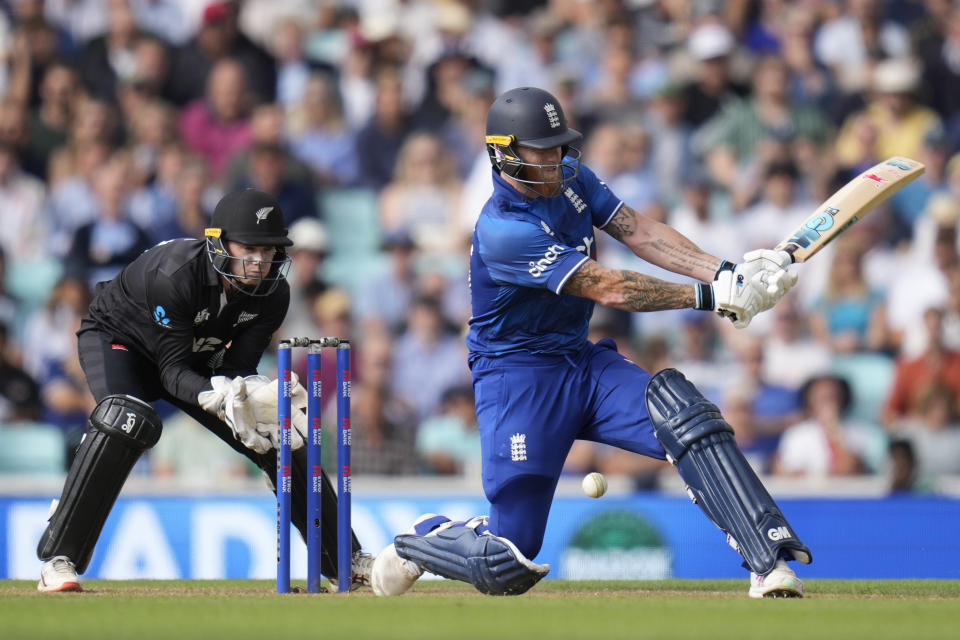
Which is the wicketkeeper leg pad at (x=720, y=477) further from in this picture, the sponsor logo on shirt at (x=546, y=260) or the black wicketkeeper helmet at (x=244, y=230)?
the black wicketkeeper helmet at (x=244, y=230)

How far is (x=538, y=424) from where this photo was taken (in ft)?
18.9

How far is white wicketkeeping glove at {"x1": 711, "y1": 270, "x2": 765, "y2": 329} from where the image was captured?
Answer: 17.3 feet

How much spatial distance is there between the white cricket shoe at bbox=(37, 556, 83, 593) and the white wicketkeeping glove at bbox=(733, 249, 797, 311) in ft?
9.72

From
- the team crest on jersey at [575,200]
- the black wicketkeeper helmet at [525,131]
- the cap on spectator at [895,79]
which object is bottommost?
the team crest on jersey at [575,200]

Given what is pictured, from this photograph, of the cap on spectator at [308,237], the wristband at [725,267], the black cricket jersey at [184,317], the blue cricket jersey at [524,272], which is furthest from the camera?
the cap on spectator at [308,237]

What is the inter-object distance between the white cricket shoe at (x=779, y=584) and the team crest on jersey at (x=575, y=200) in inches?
63.3

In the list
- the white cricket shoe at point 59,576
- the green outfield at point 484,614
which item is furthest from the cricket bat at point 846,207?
the white cricket shoe at point 59,576

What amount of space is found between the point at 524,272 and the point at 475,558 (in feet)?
3.72

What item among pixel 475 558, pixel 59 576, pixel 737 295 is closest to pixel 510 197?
pixel 737 295

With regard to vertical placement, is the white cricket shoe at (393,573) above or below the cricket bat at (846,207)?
below

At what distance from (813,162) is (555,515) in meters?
4.14

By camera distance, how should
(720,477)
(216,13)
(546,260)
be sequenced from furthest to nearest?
1. (216,13)
2. (546,260)
3. (720,477)

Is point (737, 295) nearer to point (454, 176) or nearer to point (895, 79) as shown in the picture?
point (454, 176)

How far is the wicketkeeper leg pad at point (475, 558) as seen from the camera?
18.7 feet
